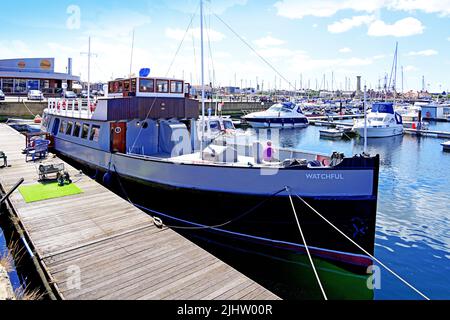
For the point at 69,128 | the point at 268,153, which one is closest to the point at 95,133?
the point at 69,128

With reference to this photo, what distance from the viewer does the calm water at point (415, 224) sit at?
412 inches

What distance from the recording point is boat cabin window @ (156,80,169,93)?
1455 centimetres

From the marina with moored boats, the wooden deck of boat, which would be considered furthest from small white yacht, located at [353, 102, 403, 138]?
the wooden deck of boat

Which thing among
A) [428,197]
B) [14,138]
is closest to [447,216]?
[428,197]

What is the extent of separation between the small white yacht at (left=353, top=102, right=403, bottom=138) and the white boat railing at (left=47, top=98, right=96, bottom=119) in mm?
37090

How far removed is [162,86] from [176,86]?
2.18 ft

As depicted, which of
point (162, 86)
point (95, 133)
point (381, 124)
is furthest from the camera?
point (381, 124)

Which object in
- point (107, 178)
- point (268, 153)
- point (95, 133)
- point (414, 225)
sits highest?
point (95, 133)

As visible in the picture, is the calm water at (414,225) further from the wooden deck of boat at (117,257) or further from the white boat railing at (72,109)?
the white boat railing at (72,109)

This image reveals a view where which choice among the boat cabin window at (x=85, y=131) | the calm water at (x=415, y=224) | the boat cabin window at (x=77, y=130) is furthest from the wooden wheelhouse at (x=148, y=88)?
the calm water at (x=415, y=224)

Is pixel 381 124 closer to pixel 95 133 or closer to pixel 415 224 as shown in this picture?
pixel 415 224

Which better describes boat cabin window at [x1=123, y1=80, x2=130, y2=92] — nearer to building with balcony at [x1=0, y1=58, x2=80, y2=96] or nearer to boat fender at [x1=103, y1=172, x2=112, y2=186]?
boat fender at [x1=103, y1=172, x2=112, y2=186]

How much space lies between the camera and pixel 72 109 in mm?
18453
